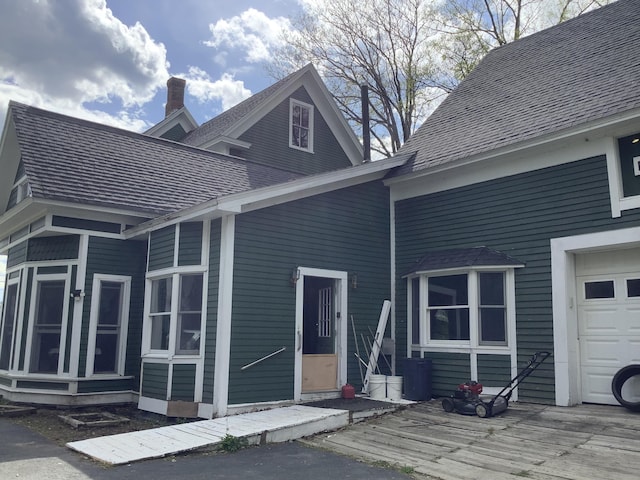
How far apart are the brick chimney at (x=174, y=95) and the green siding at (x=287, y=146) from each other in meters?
6.38

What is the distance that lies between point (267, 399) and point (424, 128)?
22.2 ft

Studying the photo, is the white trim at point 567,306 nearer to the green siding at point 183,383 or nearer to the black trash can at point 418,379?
the black trash can at point 418,379

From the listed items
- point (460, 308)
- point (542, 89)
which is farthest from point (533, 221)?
point (542, 89)

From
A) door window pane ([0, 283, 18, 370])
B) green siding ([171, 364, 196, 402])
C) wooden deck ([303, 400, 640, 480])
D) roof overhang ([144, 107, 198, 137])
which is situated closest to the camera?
wooden deck ([303, 400, 640, 480])

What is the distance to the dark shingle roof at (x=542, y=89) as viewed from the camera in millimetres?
8664

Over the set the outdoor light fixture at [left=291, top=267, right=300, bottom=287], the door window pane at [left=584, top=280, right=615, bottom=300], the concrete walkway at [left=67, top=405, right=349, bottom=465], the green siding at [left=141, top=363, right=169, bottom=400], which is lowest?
the concrete walkway at [left=67, top=405, right=349, bottom=465]

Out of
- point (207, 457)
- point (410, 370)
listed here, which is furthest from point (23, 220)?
point (410, 370)

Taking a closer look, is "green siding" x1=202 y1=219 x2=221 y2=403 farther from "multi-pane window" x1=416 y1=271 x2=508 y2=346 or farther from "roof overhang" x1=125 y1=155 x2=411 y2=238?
"multi-pane window" x1=416 y1=271 x2=508 y2=346

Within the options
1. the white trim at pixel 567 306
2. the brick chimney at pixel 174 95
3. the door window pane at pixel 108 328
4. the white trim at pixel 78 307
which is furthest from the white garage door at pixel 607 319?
the brick chimney at pixel 174 95

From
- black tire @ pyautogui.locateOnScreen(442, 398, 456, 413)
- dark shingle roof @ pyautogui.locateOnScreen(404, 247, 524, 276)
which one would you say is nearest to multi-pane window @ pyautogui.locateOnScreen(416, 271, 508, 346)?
dark shingle roof @ pyautogui.locateOnScreen(404, 247, 524, 276)

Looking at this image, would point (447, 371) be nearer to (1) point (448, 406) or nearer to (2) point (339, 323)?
(1) point (448, 406)

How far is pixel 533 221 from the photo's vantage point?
28.9 ft

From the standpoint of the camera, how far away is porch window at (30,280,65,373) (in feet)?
32.2

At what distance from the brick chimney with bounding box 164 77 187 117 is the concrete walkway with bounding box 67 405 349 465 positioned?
15636 millimetres
